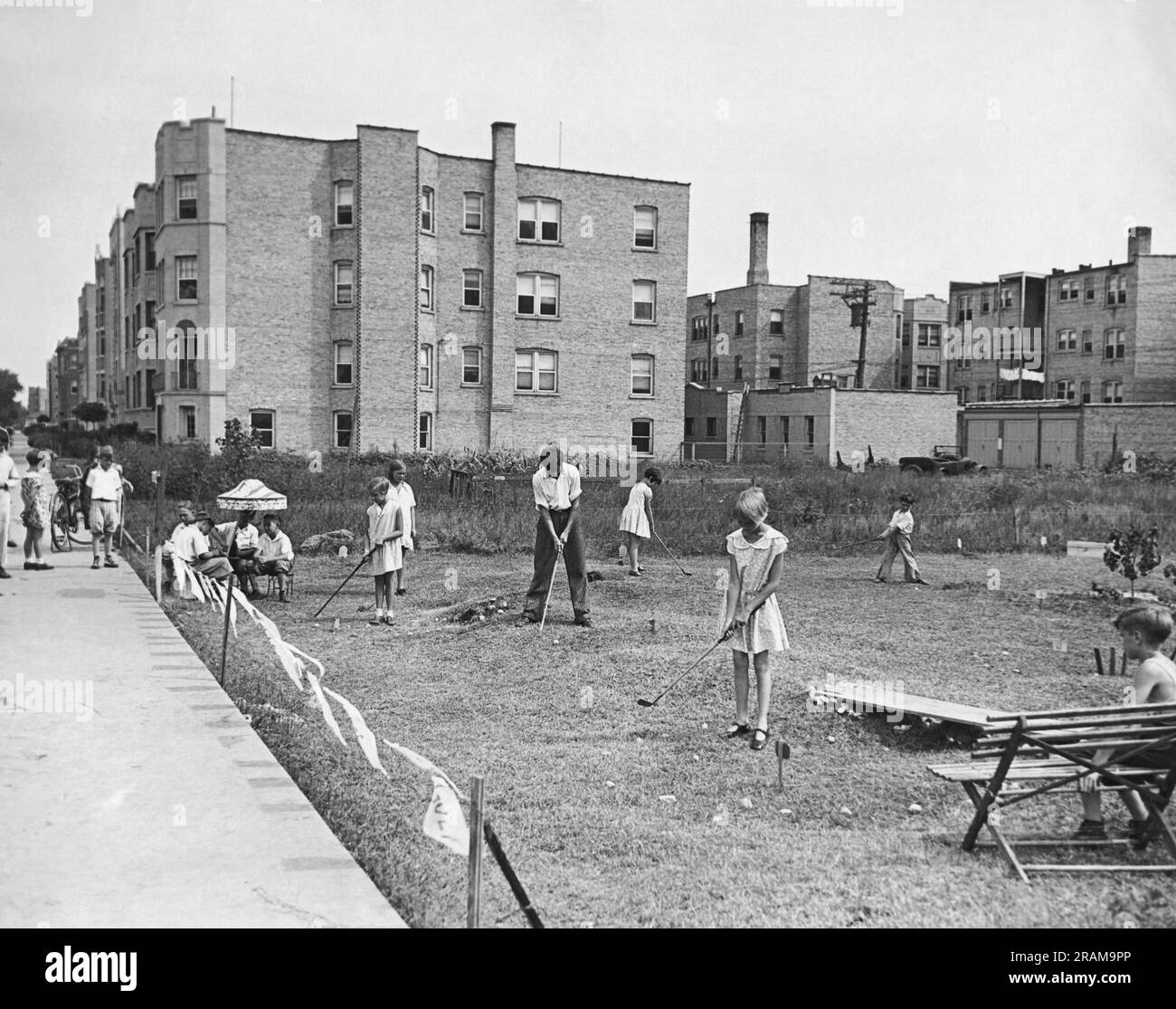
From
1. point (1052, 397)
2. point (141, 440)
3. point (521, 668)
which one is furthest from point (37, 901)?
point (1052, 397)

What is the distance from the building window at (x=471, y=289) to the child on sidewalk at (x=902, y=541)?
3137 centimetres

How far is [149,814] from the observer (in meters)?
6.33

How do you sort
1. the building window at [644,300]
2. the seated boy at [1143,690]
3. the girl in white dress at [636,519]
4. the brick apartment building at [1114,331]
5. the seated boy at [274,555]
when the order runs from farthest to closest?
the brick apartment building at [1114,331] < the building window at [644,300] < the girl in white dress at [636,519] < the seated boy at [274,555] < the seated boy at [1143,690]

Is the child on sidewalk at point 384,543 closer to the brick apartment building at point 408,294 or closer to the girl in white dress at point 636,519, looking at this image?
the girl in white dress at point 636,519

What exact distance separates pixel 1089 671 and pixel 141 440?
4348 centimetres

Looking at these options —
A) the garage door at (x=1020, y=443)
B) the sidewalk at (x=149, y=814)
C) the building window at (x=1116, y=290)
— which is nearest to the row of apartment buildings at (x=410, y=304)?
the garage door at (x=1020, y=443)

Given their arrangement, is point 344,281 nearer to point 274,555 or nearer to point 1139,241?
point 274,555

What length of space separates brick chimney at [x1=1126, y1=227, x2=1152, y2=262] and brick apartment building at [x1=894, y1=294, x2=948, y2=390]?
11737 millimetres

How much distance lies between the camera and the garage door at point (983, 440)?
6184 cm

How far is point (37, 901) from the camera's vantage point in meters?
5.06

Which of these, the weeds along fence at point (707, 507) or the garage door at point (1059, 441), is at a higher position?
the garage door at point (1059, 441)

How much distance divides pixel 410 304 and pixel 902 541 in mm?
30254

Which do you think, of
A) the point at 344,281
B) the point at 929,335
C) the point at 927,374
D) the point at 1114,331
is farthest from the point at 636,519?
the point at 929,335
